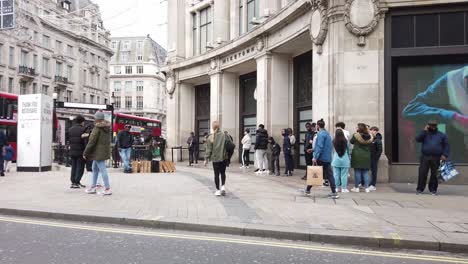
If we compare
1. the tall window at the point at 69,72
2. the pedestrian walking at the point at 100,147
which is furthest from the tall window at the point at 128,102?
the pedestrian walking at the point at 100,147

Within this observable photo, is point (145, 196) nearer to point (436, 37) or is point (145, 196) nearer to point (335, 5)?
point (335, 5)

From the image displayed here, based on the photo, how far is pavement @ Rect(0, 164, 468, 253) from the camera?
19.0 ft

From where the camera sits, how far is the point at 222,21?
22.2 metres

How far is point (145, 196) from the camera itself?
353 inches

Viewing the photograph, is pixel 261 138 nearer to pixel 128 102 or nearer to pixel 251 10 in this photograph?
pixel 251 10

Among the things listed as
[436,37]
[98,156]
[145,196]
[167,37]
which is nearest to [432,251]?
[145,196]

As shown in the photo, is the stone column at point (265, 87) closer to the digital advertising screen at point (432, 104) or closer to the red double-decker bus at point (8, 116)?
the digital advertising screen at point (432, 104)

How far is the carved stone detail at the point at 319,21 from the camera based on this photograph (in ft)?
40.9

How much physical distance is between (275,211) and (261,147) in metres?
7.64

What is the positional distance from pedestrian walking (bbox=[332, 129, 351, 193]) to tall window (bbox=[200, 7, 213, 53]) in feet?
50.8

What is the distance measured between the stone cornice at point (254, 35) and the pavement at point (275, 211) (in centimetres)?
646

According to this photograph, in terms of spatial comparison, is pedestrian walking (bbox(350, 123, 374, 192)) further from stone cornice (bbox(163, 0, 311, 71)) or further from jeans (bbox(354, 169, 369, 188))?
stone cornice (bbox(163, 0, 311, 71))

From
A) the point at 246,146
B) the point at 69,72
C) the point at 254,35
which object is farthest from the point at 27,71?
the point at 246,146

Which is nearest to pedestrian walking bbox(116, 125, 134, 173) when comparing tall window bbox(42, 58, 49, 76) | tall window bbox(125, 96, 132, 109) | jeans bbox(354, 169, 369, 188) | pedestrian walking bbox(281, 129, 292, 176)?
pedestrian walking bbox(281, 129, 292, 176)
